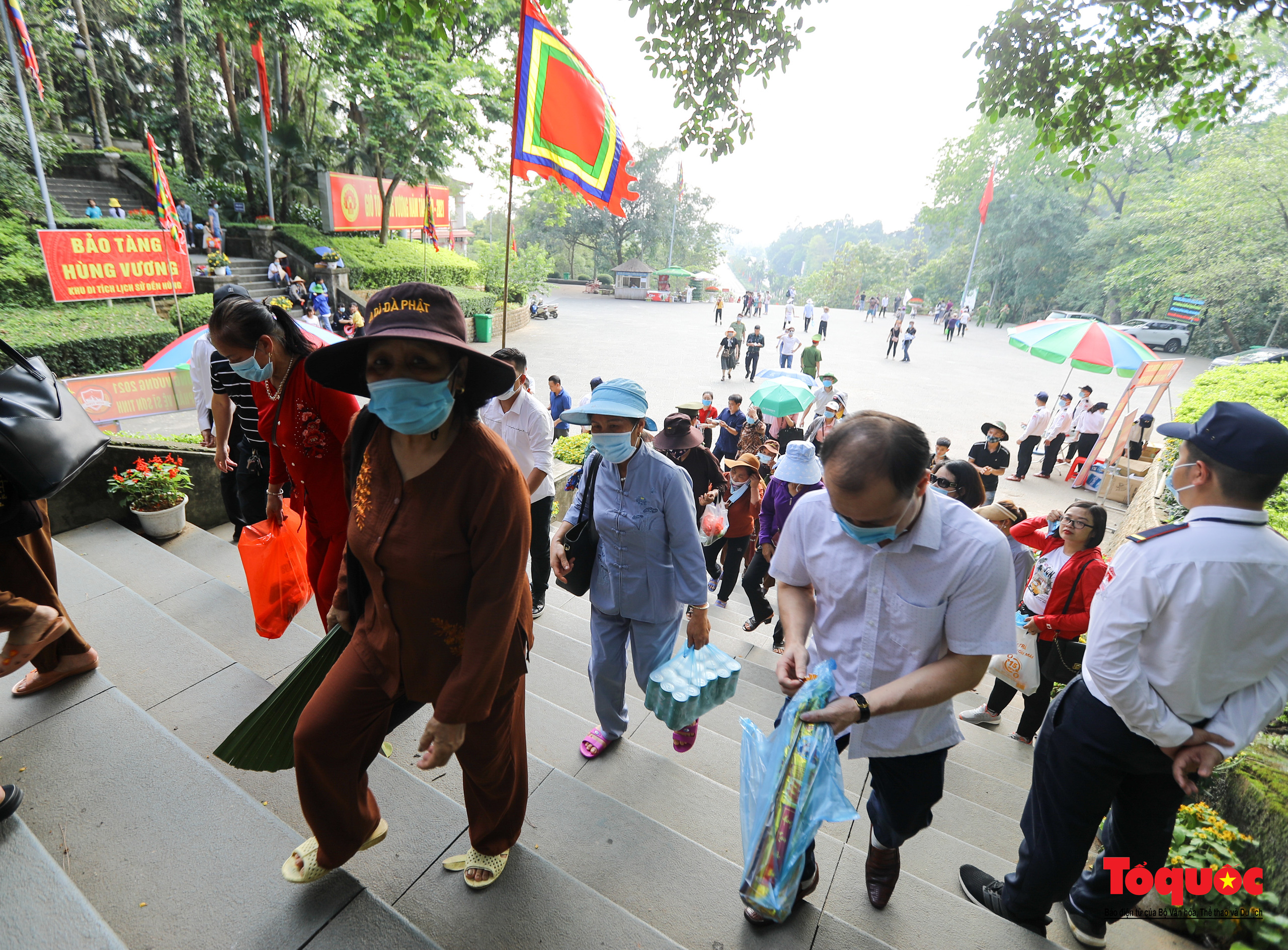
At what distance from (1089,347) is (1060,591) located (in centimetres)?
766

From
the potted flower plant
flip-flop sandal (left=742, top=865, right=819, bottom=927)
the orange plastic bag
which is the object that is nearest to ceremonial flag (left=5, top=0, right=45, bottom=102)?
the potted flower plant

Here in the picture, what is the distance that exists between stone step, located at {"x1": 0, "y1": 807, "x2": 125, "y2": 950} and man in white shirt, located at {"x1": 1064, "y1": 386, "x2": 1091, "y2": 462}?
42.1 ft

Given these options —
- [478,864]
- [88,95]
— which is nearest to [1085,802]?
[478,864]

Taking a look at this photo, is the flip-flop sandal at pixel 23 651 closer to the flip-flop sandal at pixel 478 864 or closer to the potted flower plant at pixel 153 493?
the flip-flop sandal at pixel 478 864

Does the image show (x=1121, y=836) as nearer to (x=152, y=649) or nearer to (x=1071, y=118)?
(x=152, y=649)

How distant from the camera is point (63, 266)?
970cm

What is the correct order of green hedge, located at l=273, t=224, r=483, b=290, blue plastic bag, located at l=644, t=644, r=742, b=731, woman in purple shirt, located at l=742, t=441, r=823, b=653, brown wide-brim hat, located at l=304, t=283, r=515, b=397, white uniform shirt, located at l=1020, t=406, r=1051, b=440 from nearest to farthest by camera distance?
1. brown wide-brim hat, located at l=304, t=283, r=515, b=397
2. blue plastic bag, located at l=644, t=644, r=742, b=731
3. woman in purple shirt, located at l=742, t=441, r=823, b=653
4. white uniform shirt, located at l=1020, t=406, r=1051, b=440
5. green hedge, located at l=273, t=224, r=483, b=290

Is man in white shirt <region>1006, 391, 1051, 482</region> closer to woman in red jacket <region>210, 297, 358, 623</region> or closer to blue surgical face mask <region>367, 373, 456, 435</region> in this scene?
woman in red jacket <region>210, 297, 358, 623</region>

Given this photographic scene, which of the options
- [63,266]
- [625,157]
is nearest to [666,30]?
[625,157]

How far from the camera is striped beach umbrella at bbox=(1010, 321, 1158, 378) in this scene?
9031 millimetres

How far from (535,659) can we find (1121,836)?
9.31 feet

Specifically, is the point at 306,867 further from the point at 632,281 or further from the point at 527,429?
the point at 632,281

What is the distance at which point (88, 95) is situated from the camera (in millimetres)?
22453

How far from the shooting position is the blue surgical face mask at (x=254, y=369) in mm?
2906
